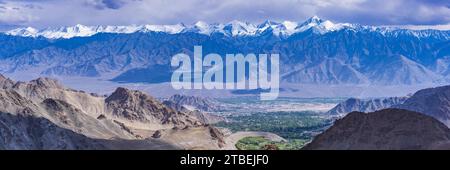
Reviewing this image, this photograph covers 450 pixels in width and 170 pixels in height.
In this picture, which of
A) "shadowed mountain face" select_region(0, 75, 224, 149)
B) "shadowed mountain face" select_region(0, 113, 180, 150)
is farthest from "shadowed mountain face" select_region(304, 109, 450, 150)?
"shadowed mountain face" select_region(0, 113, 180, 150)

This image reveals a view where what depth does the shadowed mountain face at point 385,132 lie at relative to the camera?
9869cm

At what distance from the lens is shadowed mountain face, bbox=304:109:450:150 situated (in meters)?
98.7

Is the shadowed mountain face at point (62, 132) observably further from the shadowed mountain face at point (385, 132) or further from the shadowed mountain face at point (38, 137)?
the shadowed mountain face at point (385, 132)

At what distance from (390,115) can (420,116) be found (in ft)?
17.0

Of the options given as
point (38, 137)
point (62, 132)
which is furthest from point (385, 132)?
point (38, 137)

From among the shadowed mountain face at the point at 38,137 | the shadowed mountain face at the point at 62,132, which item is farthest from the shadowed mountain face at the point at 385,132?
the shadowed mountain face at the point at 38,137

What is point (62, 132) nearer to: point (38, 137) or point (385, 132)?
point (38, 137)

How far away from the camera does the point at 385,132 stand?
4065 inches

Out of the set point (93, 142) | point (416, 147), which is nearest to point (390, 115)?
point (416, 147)
